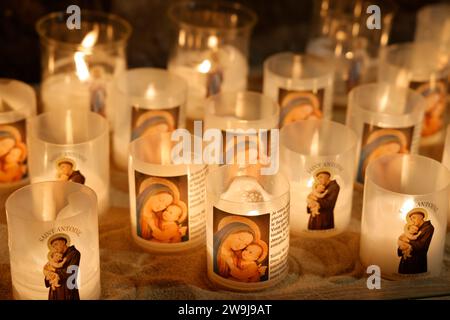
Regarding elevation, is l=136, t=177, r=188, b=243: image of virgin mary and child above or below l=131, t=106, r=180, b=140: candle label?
below

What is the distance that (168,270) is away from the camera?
4.83 feet

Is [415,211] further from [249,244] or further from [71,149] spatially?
[71,149]

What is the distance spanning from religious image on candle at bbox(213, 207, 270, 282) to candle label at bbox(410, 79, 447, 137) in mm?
632

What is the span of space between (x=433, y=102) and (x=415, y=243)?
0.55m

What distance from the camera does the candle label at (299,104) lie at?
1.81 m

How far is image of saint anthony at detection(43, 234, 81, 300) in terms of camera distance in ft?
4.29

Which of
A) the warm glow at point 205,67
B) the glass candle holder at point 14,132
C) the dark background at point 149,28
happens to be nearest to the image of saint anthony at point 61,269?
the glass candle holder at point 14,132

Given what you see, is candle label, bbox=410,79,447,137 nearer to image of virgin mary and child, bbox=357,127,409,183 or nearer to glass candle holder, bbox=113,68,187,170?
image of virgin mary and child, bbox=357,127,409,183

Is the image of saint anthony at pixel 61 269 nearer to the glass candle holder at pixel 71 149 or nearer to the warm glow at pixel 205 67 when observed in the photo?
the glass candle holder at pixel 71 149

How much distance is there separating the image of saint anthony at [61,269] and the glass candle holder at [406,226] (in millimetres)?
435

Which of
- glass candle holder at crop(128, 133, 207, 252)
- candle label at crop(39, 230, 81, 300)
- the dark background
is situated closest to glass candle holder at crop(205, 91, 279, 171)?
glass candle holder at crop(128, 133, 207, 252)
